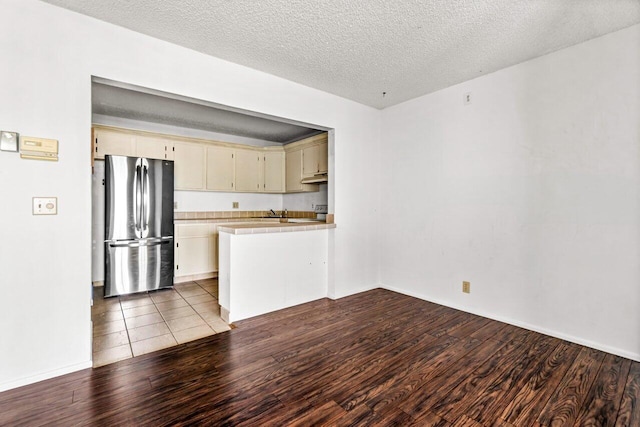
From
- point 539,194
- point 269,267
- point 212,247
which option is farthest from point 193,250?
point 539,194

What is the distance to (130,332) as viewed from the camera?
2734mm

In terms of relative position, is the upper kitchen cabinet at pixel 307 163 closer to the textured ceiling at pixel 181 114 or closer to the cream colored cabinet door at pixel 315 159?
the cream colored cabinet door at pixel 315 159

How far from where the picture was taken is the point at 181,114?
4.16 metres

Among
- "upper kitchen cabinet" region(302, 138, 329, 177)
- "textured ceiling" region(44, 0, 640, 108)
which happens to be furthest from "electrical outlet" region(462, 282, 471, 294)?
"upper kitchen cabinet" region(302, 138, 329, 177)

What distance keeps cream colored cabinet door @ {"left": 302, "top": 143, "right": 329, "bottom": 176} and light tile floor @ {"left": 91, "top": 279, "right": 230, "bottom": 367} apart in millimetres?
2353

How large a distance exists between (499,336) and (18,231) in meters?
3.88

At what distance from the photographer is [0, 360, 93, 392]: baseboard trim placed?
6.23ft

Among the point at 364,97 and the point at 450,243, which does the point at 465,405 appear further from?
the point at 364,97

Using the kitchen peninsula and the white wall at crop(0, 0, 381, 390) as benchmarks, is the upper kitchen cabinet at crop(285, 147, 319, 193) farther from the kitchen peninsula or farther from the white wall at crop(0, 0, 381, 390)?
the white wall at crop(0, 0, 381, 390)

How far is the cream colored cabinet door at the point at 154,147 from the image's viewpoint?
4.25 m

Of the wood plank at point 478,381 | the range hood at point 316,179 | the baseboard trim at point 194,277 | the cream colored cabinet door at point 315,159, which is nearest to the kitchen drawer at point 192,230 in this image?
the baseboard trim at point 194,277

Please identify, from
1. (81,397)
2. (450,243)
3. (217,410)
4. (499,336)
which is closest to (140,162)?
(81,397)

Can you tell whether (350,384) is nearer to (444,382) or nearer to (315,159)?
(444,382)

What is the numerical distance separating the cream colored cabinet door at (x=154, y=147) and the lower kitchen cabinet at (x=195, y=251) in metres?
1.09
